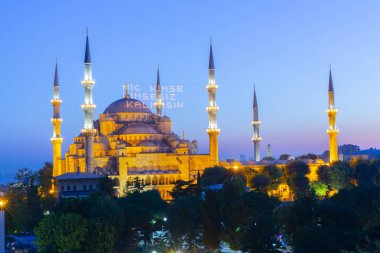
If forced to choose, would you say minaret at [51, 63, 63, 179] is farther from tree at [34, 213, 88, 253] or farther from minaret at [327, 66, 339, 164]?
tree at [34, 213, 88, 253]

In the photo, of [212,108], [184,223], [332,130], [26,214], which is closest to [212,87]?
[212,108]

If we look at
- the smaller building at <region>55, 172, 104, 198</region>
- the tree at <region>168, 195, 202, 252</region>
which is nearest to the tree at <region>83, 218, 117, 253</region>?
the tree at <region>168, 195, 202, 252</region>

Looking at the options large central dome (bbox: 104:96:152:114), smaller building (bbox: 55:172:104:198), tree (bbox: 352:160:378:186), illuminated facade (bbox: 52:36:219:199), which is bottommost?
smaller building (bbox: 55:172:104:198)

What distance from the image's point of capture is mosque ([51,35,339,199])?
65.5m

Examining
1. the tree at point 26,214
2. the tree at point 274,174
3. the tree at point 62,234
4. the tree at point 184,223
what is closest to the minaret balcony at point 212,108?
the tree at point 274,174

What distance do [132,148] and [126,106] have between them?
253 inches

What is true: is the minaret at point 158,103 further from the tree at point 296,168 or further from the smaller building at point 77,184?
the smaller building at point 77,184

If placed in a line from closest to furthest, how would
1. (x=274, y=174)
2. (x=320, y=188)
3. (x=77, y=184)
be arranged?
(x=77, y=184) < (x=320, y=188) < (x=274, y=174)

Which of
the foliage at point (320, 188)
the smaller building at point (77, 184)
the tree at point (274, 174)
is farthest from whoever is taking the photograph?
the tree at point (274, 174)

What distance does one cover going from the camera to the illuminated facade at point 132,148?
65438 mm

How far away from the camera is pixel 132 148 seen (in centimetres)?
6894

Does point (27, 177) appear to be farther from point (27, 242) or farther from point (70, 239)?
point (70, 239)

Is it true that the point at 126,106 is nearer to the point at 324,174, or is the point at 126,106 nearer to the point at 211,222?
the point at 324,174

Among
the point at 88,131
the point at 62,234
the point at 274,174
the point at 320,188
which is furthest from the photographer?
the point at 274,174
